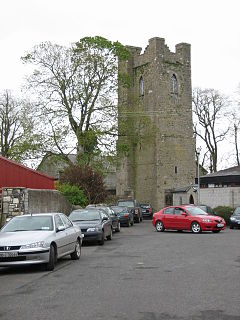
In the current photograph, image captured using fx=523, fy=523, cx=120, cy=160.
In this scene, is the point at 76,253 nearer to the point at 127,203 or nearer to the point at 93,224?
the point at 93,224

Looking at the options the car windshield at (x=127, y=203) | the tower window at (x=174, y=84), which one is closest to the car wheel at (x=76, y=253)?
the car windshield at (x=127, y=203)

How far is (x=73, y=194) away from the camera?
1336 inches

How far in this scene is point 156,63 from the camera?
59094 mm

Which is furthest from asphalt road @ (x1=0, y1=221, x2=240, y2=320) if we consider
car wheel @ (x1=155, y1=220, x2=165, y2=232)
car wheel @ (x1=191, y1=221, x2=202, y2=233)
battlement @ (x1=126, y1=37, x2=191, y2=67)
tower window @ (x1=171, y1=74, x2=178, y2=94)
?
tower window @ (x1=171, y1=74, x2=178, y2=94)

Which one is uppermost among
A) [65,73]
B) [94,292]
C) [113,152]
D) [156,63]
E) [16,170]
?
[156,63]

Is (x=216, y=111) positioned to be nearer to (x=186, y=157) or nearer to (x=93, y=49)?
(x=186, y=157)

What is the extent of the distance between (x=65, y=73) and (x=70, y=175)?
32.3 ft

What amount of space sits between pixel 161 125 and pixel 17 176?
119 feet

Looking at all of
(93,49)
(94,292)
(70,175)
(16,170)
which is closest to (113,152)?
(70,175)

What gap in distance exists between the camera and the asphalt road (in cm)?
745

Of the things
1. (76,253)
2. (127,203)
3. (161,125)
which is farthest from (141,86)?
(76,253)

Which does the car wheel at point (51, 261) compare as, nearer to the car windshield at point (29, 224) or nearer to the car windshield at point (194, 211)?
the car windshield at point (29, 224)

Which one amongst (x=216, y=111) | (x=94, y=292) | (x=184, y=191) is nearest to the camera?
(x=94, y=292)

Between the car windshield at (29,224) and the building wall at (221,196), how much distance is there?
32.3 m
